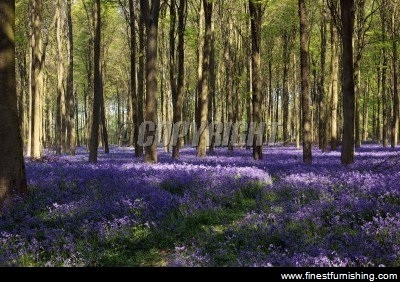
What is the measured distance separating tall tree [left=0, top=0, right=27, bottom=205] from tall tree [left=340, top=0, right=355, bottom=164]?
10.1 metres

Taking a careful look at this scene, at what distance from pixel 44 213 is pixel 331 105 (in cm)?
2299

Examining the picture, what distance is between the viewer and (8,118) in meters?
8.23

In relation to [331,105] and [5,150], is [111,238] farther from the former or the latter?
[331,105]

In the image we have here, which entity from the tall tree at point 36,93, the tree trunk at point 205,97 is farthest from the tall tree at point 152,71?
the tall tree at point 36,93

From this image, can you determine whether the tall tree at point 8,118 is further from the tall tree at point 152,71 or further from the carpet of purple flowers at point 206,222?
the tall tree at point 152,71

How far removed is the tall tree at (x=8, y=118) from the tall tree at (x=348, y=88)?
1005cm

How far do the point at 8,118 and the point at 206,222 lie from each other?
4.63 meters

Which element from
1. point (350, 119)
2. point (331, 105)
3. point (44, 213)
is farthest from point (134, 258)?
point (331, 105)

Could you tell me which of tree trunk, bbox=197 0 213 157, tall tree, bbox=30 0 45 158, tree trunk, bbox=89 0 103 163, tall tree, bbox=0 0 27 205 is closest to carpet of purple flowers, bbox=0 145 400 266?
tall tree, bbox=0 0 27 205

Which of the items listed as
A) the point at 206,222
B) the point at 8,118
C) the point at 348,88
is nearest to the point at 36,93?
the point at 8,118

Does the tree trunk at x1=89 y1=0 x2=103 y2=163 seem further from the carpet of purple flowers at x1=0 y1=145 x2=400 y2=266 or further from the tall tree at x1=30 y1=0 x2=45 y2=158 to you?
the carpet of purple flowers at x1=0 y1=145 x2=400 y2=266

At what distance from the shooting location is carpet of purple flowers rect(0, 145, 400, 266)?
5695 millimetres

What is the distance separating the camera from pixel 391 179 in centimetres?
885

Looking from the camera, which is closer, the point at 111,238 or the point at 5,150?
the point at 111,238
